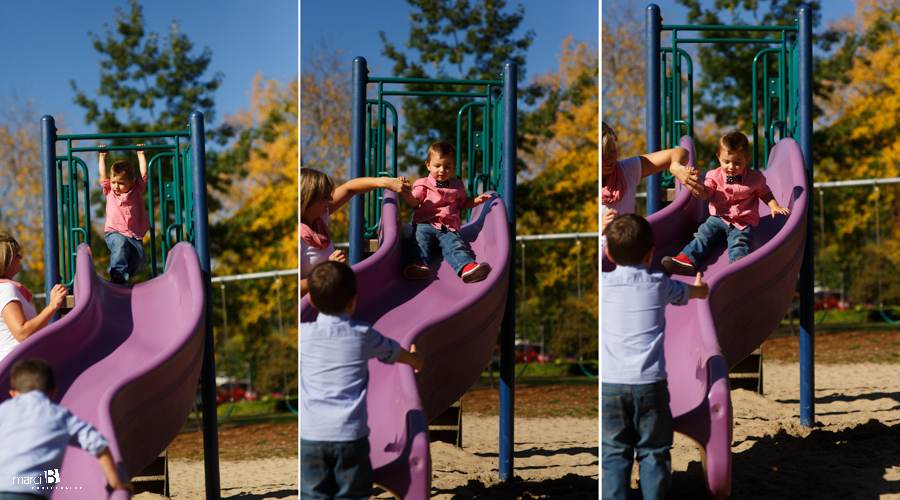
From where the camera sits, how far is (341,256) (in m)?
3.89

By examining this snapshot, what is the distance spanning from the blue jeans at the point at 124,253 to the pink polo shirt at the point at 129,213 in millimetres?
45

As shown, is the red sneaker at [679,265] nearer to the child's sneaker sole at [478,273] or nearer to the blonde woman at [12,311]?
the child's sneaker sole at [478,273]

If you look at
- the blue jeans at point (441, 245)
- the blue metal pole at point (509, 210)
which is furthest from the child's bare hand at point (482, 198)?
the blue jeans at point (441, 245)

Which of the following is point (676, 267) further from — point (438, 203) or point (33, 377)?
point (33, 377)

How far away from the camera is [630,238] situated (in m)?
3.18

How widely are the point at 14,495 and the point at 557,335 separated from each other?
7373 mm

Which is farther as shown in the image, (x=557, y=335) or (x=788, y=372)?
(x=557, y=335)

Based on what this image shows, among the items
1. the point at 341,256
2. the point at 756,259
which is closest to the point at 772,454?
the point at 756,259

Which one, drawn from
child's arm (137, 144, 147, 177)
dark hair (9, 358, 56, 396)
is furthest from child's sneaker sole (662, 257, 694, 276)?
child's arm (137, 144, 147, 177)

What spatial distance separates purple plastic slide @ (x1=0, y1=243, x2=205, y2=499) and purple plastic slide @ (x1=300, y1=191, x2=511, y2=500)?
0.82 meters

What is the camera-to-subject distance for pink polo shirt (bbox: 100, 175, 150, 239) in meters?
5.33

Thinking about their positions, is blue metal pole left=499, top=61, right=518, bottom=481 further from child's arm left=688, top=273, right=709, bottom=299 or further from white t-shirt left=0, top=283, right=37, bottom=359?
white t-shirt left=0, top=283, right=37, bottom=359

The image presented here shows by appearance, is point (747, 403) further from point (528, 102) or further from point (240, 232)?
point (240, 232)

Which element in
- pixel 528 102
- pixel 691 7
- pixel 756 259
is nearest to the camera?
pixel 756 259
